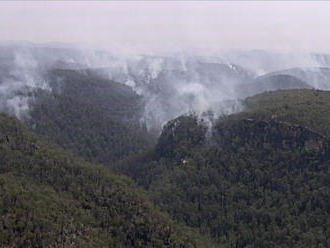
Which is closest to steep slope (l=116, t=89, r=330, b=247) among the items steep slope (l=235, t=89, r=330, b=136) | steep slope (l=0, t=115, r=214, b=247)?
steep slope (l=235, t=89, r=330, b=136)

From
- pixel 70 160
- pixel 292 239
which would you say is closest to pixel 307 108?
pixel 292 239

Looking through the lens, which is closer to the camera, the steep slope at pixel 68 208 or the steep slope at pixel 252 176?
the steep slope at pixel 68 208

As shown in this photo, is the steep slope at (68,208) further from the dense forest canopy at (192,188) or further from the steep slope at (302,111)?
the steep slope at (302,111)

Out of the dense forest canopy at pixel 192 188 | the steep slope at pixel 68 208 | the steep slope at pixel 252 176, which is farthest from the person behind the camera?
the steep slope at pixel 252 176

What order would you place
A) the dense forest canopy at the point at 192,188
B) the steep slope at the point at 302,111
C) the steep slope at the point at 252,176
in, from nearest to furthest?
the dense forest canopy at the point at 192,188, the steep slope at the point at 252,176, the steep slope at the point at 302,111

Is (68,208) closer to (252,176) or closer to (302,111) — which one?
(252,176)

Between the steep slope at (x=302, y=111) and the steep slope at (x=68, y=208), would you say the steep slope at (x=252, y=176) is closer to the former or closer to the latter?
the steep slope at (x=302, y=111)

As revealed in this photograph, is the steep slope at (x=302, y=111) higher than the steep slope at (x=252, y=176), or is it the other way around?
the steep slope at (x=302, y=111)

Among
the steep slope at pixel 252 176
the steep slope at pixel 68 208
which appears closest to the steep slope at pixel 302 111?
the steep slope at pixel 252 176
